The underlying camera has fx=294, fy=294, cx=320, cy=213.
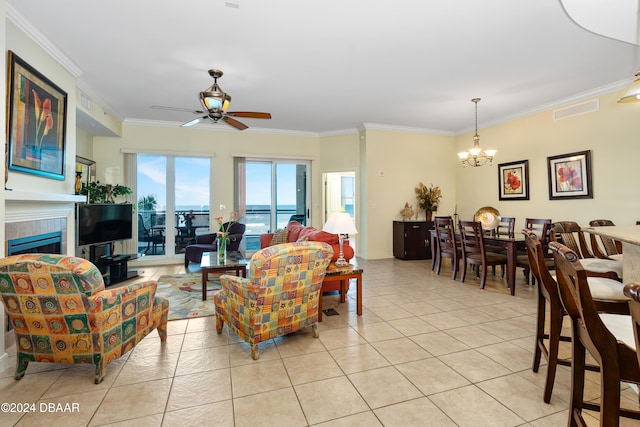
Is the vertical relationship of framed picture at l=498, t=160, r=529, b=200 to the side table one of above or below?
above

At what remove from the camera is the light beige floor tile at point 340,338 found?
2521mm

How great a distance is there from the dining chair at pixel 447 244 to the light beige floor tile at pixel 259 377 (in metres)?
3.38

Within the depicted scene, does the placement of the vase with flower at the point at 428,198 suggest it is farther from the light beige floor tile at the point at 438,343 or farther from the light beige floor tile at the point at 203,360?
the light beige floor tile at the point at 203,360

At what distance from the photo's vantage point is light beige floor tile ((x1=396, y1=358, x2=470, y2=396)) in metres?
1.92

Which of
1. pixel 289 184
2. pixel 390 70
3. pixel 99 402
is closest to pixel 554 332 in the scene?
pixel 99 402

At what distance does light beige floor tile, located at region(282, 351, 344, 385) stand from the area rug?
1.41 meters

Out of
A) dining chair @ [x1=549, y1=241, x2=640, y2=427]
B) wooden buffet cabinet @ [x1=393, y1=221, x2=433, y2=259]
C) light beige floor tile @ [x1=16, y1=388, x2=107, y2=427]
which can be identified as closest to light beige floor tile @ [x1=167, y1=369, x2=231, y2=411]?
light beige floor tile @ [x1=16, y1=388, x2=107, y2=427]

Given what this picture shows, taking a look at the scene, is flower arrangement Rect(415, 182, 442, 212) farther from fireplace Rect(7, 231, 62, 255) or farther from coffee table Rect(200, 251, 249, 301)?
fireplace Rect(7, 231, 62, 255)

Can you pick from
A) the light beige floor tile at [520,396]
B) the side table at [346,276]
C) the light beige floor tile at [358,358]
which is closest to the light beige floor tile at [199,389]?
the light beige floor tile at [358,358]

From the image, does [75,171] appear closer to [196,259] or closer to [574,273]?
[196,259]

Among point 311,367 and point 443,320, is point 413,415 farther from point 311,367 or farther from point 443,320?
point 443,320

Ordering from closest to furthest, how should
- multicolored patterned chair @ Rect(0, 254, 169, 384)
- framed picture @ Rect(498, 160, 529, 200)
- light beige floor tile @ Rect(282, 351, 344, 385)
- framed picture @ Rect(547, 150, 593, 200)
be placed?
1. multicolored patterned chair @ Rect(0, 254, 169, 384)
2. light beige floor tile @ Rect(282, 351, 344, 385)
3. framed picture @ Rect(547, 150, 593, 200)
4. framed picture @ Rect(498, 160, 529, 200)

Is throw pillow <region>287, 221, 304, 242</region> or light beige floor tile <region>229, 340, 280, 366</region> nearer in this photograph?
light beige floor tile <region>229, 340, 280, 366</region>

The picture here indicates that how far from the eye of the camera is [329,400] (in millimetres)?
1803
